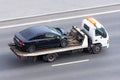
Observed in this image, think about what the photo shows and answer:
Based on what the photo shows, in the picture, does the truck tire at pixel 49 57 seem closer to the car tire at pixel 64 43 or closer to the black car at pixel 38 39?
the black car at pixel 38 39

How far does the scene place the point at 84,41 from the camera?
27734mm

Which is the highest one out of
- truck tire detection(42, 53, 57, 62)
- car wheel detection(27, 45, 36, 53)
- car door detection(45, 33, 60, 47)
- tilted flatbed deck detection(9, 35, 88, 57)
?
car door detection(45, 33, 60, 47)

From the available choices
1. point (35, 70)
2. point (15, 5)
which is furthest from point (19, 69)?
point (15, 5)

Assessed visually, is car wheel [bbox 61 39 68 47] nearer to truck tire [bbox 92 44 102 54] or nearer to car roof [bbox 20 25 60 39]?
car roof [bbox 20 25 60 39]

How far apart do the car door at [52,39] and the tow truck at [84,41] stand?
0.28 metres

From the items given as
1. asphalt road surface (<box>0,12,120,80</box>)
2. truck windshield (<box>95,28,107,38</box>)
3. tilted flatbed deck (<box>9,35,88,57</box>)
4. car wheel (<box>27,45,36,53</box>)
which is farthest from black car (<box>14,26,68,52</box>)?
truck windshield (<box>95,28,107,38</box>)

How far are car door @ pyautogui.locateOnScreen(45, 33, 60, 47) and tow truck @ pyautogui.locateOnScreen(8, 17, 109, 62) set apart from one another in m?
0.28

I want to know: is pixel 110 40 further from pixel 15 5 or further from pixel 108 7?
pixel 15 5

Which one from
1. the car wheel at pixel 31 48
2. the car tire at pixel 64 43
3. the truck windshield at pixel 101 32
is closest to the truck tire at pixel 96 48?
the truck windshield at pixel 101 32

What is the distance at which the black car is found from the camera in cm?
2673

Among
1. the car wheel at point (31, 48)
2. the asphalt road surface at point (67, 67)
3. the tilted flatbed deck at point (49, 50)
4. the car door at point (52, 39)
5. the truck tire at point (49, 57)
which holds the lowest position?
the asphalt road surface at point (67, 67)

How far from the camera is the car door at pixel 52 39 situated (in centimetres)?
2720

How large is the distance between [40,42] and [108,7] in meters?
8.88

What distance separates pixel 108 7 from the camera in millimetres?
34281
